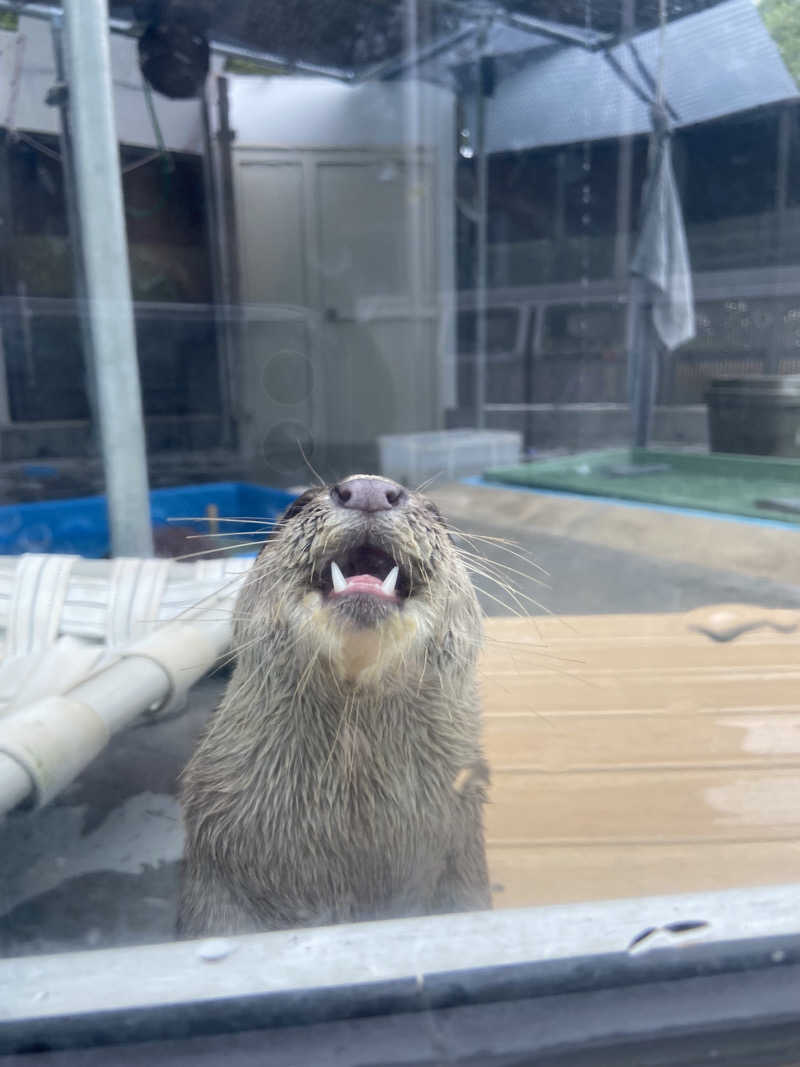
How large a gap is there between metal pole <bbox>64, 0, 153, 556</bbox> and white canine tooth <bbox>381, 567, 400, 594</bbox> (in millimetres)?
1902

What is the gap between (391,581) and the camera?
3.33 feet

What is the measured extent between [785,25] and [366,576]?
2555 millimetres

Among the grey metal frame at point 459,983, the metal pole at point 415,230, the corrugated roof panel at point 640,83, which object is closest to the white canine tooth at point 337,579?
the grey metal frame at point 459,983

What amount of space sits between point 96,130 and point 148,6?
1.18m

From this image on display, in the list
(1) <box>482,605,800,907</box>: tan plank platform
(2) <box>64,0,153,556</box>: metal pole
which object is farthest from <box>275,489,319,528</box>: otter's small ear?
(2) <box>64,0,153,556</box>: metal pole

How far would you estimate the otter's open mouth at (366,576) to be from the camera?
0.99 metres

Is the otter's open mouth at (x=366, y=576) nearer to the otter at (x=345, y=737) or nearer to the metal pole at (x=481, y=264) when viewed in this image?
the otter at (x=345, y=737)

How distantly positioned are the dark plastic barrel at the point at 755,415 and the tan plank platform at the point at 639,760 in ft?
9.97

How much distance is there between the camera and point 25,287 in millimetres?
4141

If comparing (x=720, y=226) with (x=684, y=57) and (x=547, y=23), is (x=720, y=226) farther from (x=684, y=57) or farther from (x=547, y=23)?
(x=547, y=23)

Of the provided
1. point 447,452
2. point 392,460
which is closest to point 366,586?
point 392,460

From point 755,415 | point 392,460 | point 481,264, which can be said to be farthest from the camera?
point 481,264

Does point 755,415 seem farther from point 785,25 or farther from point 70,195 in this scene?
point 70,195

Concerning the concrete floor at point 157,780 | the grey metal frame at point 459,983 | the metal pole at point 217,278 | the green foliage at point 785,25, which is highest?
the green foliage at point 785,25
